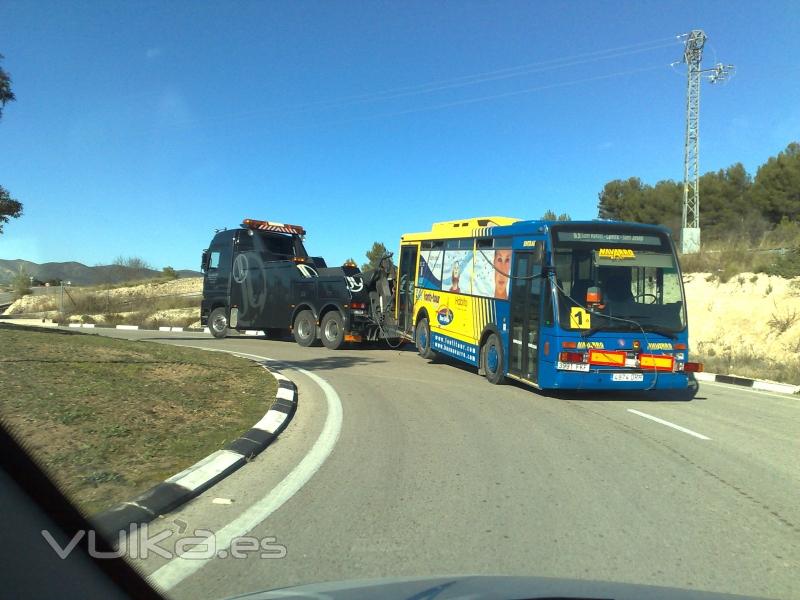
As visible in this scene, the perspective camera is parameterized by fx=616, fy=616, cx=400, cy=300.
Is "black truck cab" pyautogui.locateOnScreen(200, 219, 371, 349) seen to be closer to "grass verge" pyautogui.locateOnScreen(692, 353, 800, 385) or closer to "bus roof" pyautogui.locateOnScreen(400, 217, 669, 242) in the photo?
"bus roof" pyautogui.locateOnScreen(400, 217, 669, 242)

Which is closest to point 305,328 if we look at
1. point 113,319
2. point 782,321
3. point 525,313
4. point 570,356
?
point 525,313

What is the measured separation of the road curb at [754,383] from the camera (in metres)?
13.3

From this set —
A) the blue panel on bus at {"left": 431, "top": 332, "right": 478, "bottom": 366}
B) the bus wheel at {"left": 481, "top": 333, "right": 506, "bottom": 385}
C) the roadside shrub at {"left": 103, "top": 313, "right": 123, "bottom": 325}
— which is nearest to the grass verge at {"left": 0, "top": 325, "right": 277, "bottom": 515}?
the bus wheel at {"left": 481, "top": 333, "right": 506, "bottom": 385}

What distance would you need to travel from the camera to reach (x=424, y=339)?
16453 millimetres

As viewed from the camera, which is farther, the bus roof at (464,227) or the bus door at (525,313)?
the bus roof at (464,227)

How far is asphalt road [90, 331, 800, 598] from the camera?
12.8 feet

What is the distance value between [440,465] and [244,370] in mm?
6446

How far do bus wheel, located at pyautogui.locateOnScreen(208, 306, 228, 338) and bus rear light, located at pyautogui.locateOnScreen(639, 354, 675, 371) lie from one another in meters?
15.3

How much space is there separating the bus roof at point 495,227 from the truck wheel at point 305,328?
391cm

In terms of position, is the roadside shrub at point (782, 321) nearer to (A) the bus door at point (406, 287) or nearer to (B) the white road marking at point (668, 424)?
(A) the bus door at point (406, 287)

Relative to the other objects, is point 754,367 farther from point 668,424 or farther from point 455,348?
point 668,424

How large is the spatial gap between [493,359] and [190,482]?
831 centimetres

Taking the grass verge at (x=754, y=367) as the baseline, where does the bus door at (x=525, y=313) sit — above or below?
above

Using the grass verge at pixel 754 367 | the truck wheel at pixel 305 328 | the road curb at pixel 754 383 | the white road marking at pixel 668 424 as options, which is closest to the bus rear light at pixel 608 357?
the white road marking at pixel 668 424
